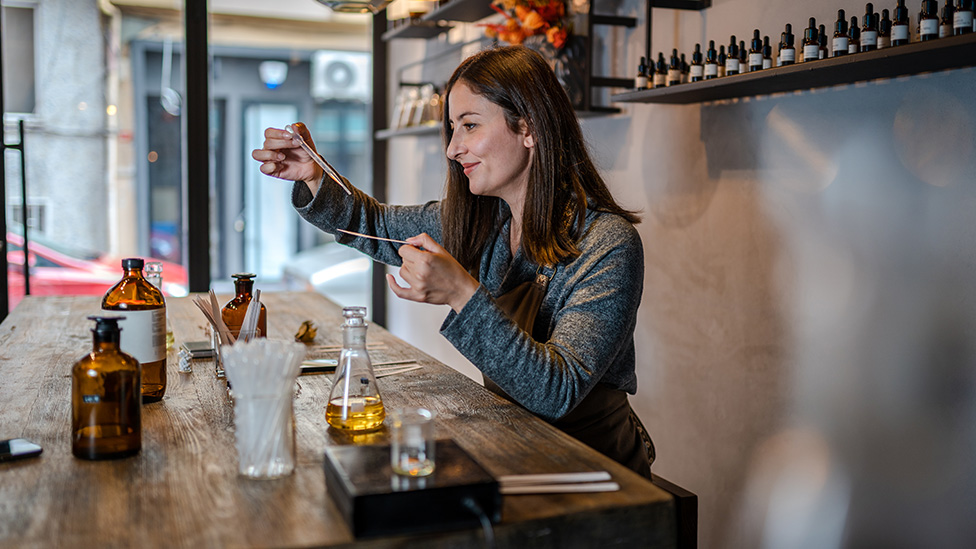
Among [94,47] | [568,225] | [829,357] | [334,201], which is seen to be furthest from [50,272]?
[829,357]

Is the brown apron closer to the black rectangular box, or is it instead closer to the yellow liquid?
the yellow liquid

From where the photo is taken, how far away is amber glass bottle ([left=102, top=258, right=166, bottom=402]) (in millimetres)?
1254

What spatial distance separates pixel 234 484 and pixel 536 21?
2.19 metres

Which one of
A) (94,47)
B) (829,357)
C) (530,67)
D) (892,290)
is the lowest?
(829,357)

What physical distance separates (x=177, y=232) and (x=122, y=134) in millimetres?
553

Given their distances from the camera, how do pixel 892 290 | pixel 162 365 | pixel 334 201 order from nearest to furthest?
pixel 162 365, pixel 892 290, pixel 334 201

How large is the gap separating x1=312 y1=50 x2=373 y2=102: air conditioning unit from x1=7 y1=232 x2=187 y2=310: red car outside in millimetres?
1359

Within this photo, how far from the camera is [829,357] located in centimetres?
204

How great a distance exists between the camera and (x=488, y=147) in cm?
172

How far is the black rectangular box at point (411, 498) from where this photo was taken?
824 millimetres

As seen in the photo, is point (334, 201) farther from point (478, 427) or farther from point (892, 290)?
point (892, 290)

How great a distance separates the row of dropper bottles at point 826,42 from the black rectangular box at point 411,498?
124 centimetres

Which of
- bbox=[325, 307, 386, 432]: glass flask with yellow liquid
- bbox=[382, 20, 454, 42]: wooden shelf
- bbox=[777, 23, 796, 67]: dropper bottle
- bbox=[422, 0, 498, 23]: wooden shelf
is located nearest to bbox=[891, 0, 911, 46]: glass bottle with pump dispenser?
bbox=[777, 23, 796, 67]: dropper bottle

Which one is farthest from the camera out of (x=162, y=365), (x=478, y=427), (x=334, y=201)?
(x=334, y=201)
